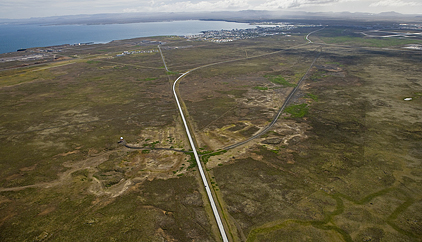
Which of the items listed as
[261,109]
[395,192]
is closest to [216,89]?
[261,109]

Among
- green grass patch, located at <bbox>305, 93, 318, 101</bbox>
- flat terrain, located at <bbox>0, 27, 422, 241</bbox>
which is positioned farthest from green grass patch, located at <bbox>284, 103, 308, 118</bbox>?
green grass patch, located at <bbox>305, 93, 318, 101</bbox>

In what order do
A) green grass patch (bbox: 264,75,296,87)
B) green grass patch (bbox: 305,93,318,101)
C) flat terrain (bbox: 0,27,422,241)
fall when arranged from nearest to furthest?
1. flat terrain (bbox: 0,27,422,241)
2. green grass patch (bbox: 305,93,318,101)
3. green grass patch (bbox: 264,75,296,87)

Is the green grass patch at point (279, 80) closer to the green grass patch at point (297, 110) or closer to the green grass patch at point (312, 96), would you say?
the green grass patch at point (312, 96)

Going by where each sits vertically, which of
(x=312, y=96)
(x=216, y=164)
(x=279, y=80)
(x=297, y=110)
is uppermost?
(x=279, y=80)

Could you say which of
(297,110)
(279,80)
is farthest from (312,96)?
(279,80)

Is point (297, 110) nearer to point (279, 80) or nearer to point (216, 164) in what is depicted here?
point (216, 164)

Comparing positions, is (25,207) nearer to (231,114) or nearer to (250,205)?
(250,205)

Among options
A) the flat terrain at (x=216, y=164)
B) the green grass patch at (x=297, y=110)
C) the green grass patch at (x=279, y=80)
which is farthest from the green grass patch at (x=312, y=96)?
the green grass patch at (x=279, y=80)

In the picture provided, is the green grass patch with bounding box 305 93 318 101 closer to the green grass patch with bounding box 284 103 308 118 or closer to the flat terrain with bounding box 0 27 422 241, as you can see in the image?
the flat terrain with bounding box 0 27 422 241
